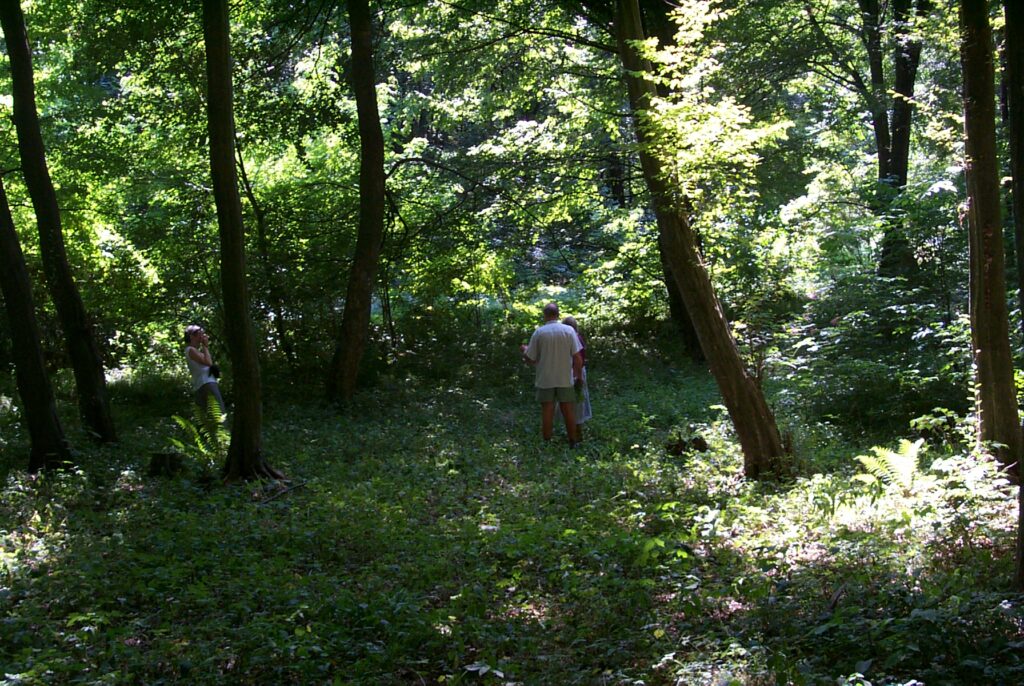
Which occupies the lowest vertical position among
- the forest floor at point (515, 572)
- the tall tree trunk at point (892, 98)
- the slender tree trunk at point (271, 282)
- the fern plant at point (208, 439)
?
the forest floor at point (515, 572)

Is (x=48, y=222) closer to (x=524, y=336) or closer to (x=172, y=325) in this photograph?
(x=172, y=325)

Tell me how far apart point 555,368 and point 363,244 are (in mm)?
4567

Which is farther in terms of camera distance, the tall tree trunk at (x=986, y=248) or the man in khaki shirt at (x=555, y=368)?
the man in khaki shirt at (x=555, y=368)

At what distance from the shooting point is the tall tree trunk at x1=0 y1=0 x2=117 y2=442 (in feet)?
36.6

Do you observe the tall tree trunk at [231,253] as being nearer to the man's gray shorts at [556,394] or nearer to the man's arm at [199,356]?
the man's arm at [199,356]

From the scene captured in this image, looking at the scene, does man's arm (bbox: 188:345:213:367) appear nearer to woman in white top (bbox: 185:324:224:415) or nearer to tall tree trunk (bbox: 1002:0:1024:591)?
woman in white top (bbox: 185:324:224:415)

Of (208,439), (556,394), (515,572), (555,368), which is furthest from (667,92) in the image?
(515,572)

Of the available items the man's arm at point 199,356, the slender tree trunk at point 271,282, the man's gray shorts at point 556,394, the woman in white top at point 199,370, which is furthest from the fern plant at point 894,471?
the slender tree trunk at point 271,282

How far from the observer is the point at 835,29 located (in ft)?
64.9

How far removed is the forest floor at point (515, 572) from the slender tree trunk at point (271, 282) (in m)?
5.59

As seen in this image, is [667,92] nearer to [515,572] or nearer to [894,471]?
[894,471]

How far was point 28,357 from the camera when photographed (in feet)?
32.9

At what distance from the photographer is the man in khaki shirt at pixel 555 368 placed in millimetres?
11992

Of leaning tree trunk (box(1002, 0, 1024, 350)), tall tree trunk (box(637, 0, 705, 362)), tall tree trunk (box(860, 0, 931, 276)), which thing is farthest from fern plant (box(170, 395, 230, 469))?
tall tree trunk (box(860, 0, 931, 276))
